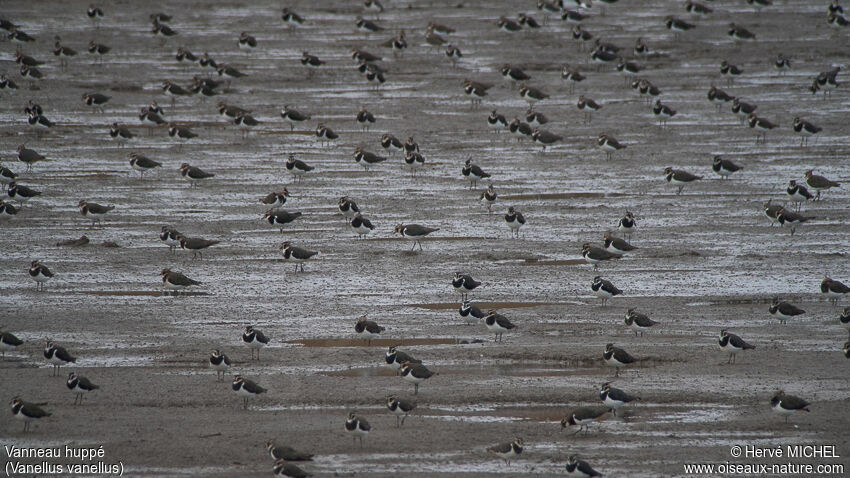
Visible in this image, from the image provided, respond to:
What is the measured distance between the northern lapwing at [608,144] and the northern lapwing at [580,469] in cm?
1587

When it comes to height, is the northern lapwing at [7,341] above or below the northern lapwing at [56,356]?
above

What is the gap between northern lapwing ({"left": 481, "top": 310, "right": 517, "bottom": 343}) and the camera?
15.4 meters

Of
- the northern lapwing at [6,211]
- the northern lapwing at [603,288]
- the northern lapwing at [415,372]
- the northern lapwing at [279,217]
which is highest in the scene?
the northern lapwing at [6,211]

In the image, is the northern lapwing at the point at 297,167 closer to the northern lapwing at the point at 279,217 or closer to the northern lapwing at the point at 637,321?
the northern lapwing at the point at 279,217

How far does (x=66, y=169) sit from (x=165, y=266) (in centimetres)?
730

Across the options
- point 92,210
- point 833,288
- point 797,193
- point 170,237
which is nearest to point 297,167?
point 92,210

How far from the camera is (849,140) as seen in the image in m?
27.1

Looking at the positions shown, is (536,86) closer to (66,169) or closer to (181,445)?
(66,169)

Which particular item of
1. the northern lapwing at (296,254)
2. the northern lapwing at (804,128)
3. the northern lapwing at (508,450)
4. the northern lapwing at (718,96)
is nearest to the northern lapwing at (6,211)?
the northern lapwing at (296,254)

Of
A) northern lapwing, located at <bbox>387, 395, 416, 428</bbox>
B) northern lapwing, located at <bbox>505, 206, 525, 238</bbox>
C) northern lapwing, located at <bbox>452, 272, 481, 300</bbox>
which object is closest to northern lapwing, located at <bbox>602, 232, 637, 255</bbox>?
northern lapwing, located at <bbox>505, 206, 525, 238</bbox>

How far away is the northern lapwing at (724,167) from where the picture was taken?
2386cm

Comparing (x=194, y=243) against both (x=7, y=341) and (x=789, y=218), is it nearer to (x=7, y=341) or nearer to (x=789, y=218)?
(x=7, y=341)

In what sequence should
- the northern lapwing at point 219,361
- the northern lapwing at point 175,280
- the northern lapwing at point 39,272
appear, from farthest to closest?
1. the northern lapwing at point 175,280
2. the northern lapwing at point 39,272
3. the northern lapwing at point 219,361

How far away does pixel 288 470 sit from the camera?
431 inches
